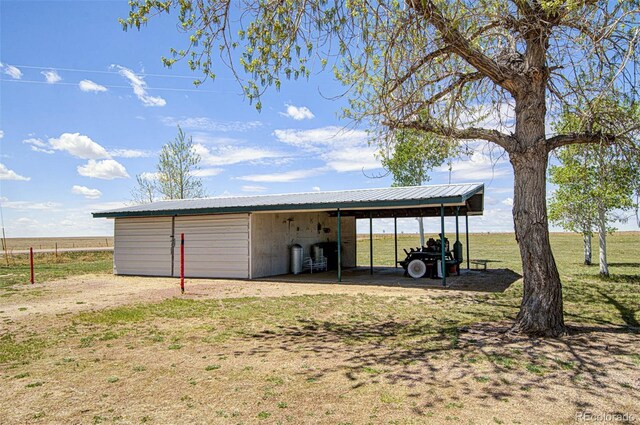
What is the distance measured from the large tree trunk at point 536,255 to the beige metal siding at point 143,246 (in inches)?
501

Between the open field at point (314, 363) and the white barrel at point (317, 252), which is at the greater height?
the white barrel at point (317, 252)

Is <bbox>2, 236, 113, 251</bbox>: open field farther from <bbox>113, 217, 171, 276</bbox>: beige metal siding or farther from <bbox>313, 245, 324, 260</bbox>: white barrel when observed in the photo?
<bbox>313, 245, 324, 260</bbox>: white barrel

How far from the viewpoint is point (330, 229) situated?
19094mm

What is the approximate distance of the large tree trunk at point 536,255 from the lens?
628 cm

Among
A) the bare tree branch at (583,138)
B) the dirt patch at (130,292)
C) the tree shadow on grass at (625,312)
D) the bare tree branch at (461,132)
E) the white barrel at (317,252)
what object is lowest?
the tree shadow on grass at (625,312)

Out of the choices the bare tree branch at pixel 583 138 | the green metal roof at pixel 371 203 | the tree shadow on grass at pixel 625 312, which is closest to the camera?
the bare tree branch at pixel 583 138

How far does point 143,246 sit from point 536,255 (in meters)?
14.1

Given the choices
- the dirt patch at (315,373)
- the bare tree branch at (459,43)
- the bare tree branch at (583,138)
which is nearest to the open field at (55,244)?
the dirt patch at (315,373)

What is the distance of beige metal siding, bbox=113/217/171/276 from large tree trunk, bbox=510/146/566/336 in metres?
12.7

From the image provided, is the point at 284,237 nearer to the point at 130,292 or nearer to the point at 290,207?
the point at 290,207

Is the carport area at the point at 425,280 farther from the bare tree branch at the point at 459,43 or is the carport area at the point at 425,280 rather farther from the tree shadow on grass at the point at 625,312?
the bare tree branch at the point at 459,43

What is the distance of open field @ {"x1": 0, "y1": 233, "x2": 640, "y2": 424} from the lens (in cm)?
374

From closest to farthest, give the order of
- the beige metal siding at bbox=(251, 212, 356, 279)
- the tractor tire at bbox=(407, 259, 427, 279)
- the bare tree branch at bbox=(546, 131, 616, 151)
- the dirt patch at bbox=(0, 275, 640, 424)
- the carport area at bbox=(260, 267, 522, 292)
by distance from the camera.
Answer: the dirt patch at bbox=(0, 275, 640, 424), the bare tree branch at bbox=(546, 131, 616, 151), the carport area at bbox=(260, 267, 522, 292), the tractor tire at bbox=(407, 259, 427, 279), the beige metal siding at bbox=(251, 212, 356, 279)

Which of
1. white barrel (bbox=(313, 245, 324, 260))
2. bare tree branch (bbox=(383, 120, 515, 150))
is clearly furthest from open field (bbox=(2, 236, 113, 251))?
bare tree branch (bbox=(383, 120, 515, 150))
